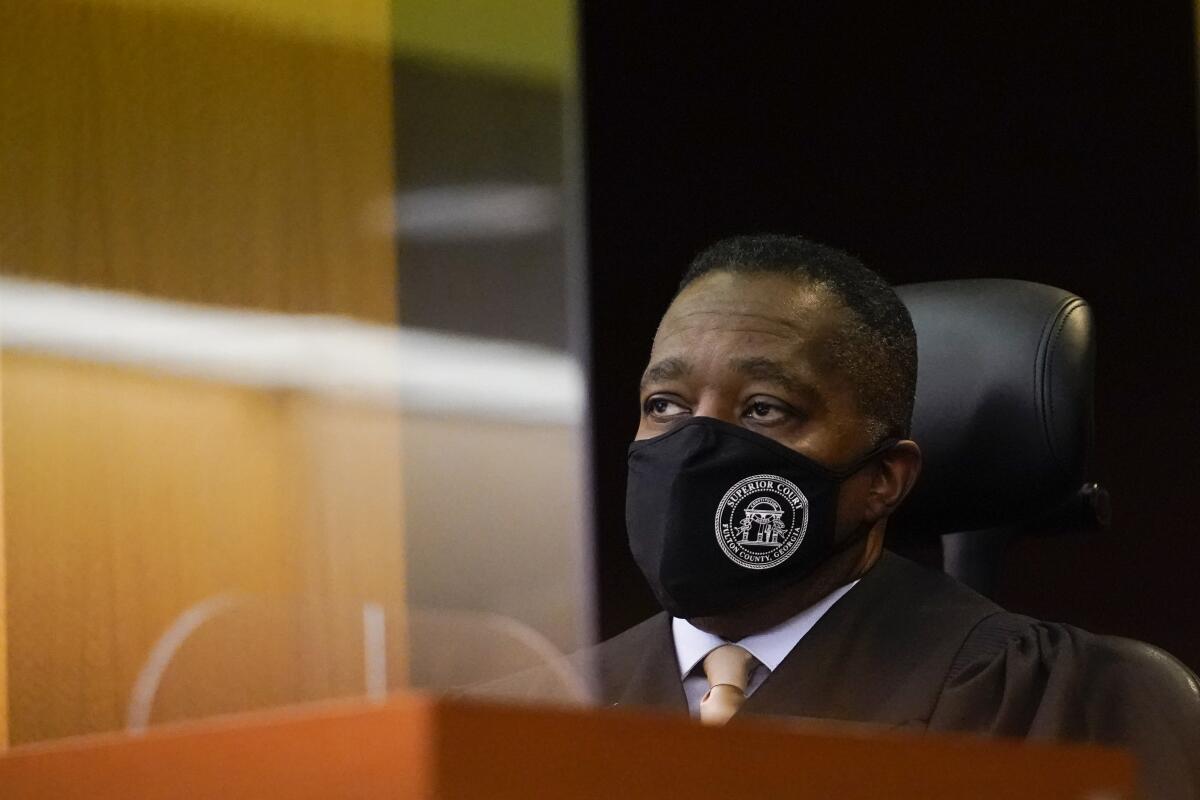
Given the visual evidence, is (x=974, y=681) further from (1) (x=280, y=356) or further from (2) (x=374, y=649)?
(1) (x=280, y=356)

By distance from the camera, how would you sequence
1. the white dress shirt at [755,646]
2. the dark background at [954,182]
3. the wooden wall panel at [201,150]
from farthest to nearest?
the dark background at [954,182], the wooden wall panel at [201,150], the white dress shirt at [755,646]

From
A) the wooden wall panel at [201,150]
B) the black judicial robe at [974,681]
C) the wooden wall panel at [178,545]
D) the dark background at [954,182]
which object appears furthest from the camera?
the dark background at [954,182]

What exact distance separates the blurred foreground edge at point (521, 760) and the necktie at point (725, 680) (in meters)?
1.04

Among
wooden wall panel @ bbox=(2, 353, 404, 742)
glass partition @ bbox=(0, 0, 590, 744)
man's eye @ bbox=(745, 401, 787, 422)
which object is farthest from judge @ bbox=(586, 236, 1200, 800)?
wooden wall panel @ bbox=(2, 353, 404, 742)

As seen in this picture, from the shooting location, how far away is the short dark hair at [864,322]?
1960 millimetres

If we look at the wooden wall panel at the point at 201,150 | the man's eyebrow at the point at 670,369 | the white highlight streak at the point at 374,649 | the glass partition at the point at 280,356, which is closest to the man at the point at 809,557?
the man's eyebrow at the point at 670,369

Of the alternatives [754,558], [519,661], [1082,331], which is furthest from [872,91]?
[754,558]

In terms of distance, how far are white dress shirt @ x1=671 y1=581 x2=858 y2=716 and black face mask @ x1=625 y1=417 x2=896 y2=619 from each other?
4cm

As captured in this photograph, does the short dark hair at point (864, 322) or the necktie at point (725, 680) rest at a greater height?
the short dark hair at point (864, 322)

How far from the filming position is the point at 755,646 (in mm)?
1892

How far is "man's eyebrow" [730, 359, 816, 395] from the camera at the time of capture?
75.5 inches

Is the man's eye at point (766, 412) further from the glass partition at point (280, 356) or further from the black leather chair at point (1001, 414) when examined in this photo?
the glass partition at point (280, 356)

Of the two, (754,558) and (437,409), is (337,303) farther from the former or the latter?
(754,558)

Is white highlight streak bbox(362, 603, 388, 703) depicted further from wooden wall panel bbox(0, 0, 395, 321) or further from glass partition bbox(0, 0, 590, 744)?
wooden wall panel bbox(0, 0, 395, 321)
